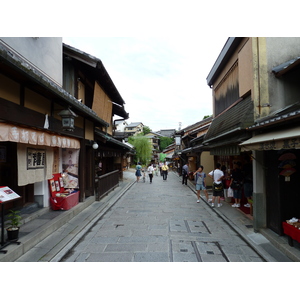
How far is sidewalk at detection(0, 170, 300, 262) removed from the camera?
17.2 feet

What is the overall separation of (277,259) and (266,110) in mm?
4334

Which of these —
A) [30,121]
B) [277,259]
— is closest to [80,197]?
[30,121]

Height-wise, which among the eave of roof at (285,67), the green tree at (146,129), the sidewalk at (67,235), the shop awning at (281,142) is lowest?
the sidewalk at (67,235)

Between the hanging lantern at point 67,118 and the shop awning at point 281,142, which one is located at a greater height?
the hanging lantern at point 67,118

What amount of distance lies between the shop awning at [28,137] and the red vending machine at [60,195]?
6.43 ft

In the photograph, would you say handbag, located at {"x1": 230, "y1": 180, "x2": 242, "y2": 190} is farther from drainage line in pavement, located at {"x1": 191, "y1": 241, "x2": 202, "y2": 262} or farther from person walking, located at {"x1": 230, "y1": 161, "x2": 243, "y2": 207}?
drainage line in pavement, located at {"x1": 191, "y1": 241, "x2": 202, "y2": 262}

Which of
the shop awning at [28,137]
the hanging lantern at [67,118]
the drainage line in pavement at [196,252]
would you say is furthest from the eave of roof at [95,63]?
the drainage line in pavement at [196,252]

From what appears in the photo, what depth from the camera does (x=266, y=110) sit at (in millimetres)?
6992

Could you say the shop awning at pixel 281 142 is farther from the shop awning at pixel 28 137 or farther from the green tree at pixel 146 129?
the green tree at pixel 146 129

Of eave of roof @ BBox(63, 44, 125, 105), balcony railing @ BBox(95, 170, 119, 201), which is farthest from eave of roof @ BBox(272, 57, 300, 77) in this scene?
balcony railing @ BBox(95, 170, 119, 201)

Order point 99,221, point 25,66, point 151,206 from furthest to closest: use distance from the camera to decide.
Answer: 1. point 151,206
2. point 99,221
3. point 25,66

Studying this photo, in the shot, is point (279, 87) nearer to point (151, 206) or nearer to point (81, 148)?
point (151, 206)

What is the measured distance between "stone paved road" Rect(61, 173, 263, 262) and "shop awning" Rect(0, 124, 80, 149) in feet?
10.5

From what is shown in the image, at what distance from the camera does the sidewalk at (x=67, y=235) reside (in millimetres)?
5234
